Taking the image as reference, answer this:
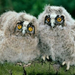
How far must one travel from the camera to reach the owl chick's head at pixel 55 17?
15.5 ft

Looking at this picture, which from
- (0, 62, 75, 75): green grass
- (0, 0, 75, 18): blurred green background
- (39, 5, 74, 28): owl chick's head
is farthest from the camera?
(0, 0, 75, 18): blurred green background

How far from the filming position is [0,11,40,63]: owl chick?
480cm

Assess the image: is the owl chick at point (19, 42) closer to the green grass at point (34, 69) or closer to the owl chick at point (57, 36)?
the owl chick at point (57, 36)

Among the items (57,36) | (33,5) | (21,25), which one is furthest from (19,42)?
(33,5)

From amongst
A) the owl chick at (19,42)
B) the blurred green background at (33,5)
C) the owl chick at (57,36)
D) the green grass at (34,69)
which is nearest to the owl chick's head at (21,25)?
the owl chick at (19,42)

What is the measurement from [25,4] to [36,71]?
4948 millimetres

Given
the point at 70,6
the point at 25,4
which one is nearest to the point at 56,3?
the point at 70,6

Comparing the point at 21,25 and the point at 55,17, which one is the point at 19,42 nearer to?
the point at 21,25

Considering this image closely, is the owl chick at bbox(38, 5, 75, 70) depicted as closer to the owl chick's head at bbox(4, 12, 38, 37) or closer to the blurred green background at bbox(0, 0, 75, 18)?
the owl chick's head at bbox(4, 12, 38, 37)

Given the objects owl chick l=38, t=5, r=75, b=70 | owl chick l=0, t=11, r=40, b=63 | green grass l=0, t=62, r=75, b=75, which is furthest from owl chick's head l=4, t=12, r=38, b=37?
green grass l=0, t=62, r=75, b=75

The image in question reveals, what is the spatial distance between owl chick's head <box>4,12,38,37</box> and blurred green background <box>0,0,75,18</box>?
3423 millimetres

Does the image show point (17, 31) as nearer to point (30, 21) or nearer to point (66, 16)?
point (30, 21)

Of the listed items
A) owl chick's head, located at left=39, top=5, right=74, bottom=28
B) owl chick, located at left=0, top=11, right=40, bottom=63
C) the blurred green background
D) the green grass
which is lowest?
the green grass

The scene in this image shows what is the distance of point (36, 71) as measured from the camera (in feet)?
14.5
